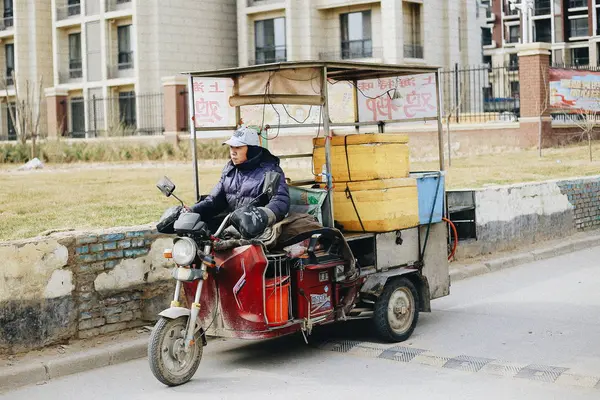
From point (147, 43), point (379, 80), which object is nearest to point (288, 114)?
point (379, 80)

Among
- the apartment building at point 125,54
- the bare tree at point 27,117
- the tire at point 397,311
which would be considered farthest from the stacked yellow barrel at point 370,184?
the apartment building at point 125,54

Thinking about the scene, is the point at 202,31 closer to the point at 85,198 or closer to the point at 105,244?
the point at 85,198

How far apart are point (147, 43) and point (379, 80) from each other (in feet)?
131

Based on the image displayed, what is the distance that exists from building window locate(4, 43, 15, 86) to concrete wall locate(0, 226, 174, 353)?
174 feet

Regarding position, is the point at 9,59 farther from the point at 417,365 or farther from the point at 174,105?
the point at 417,365

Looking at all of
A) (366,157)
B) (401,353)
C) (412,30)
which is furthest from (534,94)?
(401,353)

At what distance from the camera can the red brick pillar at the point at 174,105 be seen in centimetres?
4178

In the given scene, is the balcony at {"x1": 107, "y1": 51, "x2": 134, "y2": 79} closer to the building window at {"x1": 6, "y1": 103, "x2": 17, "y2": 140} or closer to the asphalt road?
the building window at {"x1": 6, "y1": 103, "x2": 17, "y2": 140}

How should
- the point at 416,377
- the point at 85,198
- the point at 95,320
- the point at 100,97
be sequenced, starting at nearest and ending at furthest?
the point at 416,377 → the point at 95,320 → the point at 85,198 → the point at 100,97

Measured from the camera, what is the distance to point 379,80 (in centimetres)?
1052

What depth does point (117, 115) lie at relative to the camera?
5084 cm

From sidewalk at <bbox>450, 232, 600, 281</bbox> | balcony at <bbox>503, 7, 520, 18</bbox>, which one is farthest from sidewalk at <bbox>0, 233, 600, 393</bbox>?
balcony at <bbox>503, 7, 520, 18</bbox>

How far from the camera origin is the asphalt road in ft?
23.5

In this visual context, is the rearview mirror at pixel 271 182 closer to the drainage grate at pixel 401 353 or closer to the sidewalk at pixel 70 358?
the drainage grate at pixel 401 353
